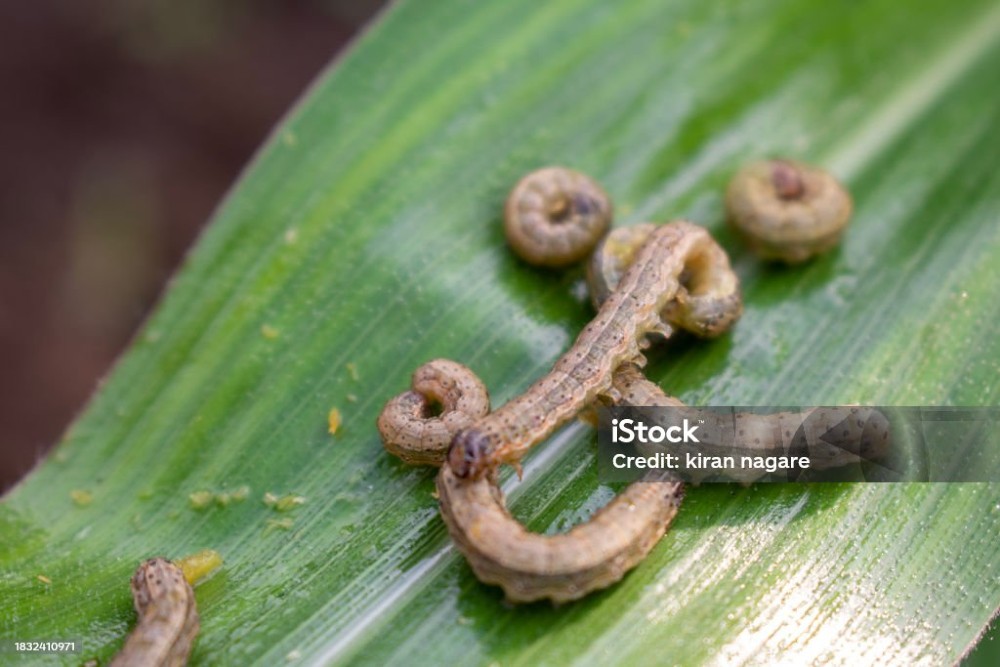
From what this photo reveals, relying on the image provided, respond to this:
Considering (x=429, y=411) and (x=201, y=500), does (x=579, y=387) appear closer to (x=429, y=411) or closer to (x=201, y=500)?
(x=429, y=411)

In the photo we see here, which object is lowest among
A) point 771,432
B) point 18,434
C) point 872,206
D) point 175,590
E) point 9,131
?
point 18,434

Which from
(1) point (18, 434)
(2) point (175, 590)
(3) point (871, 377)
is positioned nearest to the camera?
(2) point (175, 590)

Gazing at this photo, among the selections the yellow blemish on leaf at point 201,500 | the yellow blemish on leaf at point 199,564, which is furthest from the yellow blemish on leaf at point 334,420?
the yellow blemish on leaf at point 199,564

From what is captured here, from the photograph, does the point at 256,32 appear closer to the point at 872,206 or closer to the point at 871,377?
the point at 872,206

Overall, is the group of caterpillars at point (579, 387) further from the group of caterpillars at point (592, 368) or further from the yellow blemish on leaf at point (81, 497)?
the yellow blemish on leaf at point (81, 497)

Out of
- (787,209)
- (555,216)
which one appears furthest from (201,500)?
(787,209)

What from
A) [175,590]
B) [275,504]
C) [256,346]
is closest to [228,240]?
[256,346]
